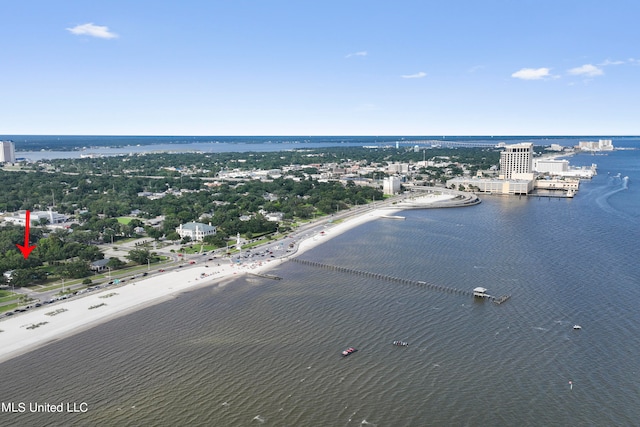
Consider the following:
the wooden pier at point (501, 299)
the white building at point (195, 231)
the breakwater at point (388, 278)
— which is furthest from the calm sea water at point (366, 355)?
the white building at point (195, 231)

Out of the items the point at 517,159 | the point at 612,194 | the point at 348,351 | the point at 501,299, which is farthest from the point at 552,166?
the point at 348,351

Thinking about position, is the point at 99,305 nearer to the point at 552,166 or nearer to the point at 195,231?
the point at 195,231

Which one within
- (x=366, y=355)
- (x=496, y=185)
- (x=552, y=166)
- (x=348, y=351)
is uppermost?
(x=552, y=166)

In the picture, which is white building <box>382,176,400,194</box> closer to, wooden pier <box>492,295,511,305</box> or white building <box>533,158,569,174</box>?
white building <box>533,158,569,174</box>

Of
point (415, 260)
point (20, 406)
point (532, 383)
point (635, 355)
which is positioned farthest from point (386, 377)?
point (415, 260)

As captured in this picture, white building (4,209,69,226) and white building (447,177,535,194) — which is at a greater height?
white building (447,177,535,194)

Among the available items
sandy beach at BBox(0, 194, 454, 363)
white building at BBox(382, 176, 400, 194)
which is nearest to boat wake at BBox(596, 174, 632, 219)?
white building at BBox(382, 176, 400, 194)

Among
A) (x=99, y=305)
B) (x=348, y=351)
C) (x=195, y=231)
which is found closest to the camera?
(x=348, y=351)
